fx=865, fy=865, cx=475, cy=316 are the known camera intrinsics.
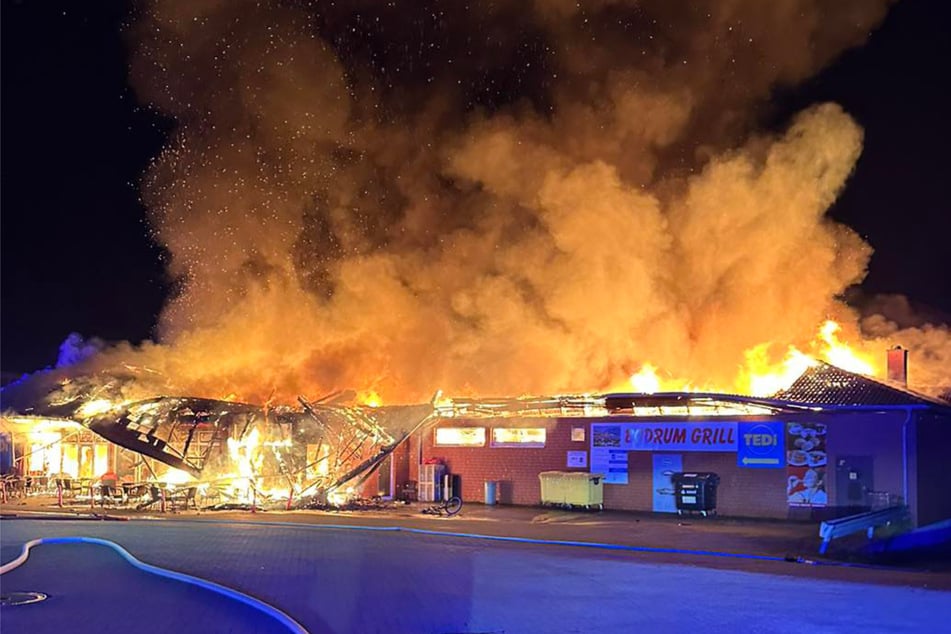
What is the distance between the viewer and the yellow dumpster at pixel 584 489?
22.0 metres

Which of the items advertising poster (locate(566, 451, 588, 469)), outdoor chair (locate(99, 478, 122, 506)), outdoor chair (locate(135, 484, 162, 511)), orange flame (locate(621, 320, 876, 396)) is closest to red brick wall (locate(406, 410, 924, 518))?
advertising poster (locate(566, 451, 588, 469))

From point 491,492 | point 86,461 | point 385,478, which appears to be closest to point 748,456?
point 491,492

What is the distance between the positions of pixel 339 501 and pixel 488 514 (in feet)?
14.3

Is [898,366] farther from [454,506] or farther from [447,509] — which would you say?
[447,509]

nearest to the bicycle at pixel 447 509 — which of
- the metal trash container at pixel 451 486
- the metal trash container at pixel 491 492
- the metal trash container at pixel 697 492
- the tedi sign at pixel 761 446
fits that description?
the metal trash container at pixel 491 492

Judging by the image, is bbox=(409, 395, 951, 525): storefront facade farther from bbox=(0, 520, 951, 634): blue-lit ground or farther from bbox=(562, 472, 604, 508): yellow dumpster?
bbox=(0, 520, 951, 634): blue-lit ground

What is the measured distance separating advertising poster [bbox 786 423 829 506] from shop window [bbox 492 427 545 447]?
648cm

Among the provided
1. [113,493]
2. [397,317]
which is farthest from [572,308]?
[113,493]

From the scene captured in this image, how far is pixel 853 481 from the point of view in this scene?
19.4 metres

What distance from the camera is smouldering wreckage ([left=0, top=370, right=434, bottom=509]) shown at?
22.6 meters

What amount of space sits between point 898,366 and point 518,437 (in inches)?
397

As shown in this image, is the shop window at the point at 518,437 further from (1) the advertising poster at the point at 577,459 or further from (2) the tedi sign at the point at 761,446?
(2) the tedi sign at the point at 761,446

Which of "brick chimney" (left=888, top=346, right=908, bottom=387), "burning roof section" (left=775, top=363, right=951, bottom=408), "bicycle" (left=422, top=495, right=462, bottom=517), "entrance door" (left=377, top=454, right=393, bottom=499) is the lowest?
"bicycle" (left=422, top=495, right=462, bottom=517)

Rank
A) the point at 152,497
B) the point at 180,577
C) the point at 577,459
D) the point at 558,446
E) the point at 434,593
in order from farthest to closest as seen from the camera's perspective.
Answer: the point at 558,446 → the point at 577,459 → the point at 152,497 → the point at 180,577 → the point at 434,593
